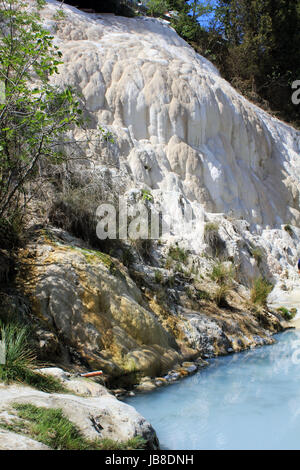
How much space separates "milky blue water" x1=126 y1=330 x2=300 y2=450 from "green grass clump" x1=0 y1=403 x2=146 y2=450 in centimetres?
101

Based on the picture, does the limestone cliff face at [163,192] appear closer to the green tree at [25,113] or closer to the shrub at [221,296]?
the shrub at [221,296]

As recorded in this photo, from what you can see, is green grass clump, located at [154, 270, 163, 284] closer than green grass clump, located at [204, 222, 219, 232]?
Yes

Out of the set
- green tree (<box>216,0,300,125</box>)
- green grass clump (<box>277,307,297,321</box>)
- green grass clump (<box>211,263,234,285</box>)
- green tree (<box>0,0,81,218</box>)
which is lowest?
green grass clump (<box>277,307,297,321</box>)

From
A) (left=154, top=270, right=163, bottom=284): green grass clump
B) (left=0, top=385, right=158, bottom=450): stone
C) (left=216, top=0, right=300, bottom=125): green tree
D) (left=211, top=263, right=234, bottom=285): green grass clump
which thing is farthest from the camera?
(left=216, top=0, right=300, bottom=125): green tree

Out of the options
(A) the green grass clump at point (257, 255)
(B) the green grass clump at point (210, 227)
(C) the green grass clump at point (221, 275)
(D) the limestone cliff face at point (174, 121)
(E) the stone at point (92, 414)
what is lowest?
(E) the stone at point (92, 414)

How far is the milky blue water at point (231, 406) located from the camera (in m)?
4.15

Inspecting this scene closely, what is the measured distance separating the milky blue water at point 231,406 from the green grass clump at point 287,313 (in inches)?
140

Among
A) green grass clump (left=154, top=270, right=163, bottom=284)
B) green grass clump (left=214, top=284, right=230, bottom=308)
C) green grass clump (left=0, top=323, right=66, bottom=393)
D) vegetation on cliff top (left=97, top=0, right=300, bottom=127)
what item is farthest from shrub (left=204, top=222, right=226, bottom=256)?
vegetation on cliff top (left=97, top=0, right=300, bottom=127)

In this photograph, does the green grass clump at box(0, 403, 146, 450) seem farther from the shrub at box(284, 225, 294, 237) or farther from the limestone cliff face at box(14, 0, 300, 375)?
Answer: the shrub at box(284, 225, 294, 237)

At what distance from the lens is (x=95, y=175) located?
9297 mm

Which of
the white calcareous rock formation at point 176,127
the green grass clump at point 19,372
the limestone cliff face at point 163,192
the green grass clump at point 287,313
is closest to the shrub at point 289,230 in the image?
the limestone cliff face at point 163,192

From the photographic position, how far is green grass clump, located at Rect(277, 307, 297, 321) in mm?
10805
